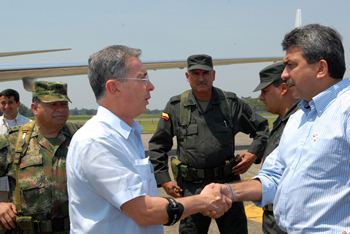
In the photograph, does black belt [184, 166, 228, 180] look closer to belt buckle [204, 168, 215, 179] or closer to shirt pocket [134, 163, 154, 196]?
belt buckle [204, 168, 215, 179]

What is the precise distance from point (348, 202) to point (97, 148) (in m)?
1.36

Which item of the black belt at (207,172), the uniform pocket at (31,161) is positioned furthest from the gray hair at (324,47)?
the uniform pocket at (31,161)

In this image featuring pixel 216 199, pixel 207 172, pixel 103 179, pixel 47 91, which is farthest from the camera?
pixel 207 172

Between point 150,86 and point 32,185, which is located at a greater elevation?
point 150,86

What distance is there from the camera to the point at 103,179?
5.14 feet

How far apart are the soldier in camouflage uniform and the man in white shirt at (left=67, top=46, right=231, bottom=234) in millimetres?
1126

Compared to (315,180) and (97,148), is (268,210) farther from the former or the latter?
(97,148)

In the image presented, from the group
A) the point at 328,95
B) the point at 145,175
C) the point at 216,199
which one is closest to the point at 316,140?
the point at 328,95

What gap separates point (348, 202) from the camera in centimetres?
161

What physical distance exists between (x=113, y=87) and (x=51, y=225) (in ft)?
5.30

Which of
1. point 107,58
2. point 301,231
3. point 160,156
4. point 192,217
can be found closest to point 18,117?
point 160,156

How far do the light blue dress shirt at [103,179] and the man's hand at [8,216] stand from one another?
1253 mm

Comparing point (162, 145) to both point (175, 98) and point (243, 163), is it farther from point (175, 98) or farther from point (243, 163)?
point (243, 163)

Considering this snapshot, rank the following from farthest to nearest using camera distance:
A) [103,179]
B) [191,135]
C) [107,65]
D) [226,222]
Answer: [191,135]
[226,222]
[107,65]
[103,179]
